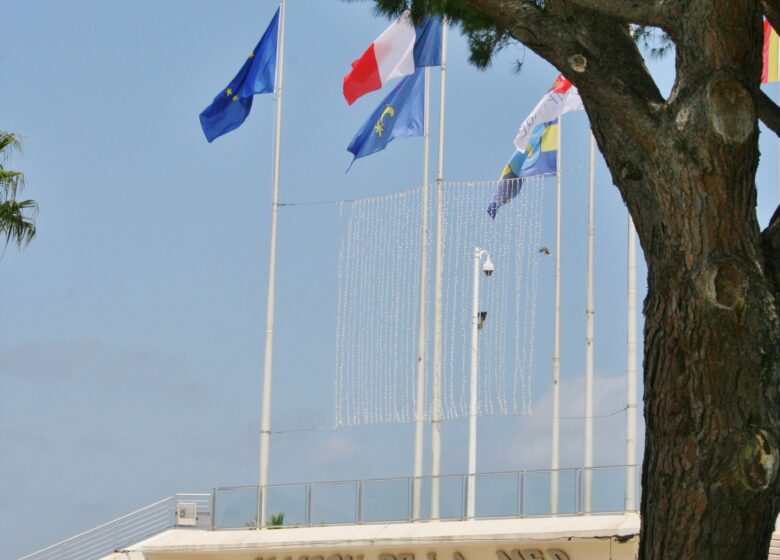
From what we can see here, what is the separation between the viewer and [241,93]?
29.0 metres

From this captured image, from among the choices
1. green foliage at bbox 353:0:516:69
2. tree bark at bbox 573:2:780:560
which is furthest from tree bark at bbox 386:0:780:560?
green foliage at bbox 353:0:516:69

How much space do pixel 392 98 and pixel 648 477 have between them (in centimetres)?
1965

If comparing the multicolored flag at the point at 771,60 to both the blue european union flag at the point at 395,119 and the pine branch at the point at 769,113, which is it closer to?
the blue european union flag at the point at 395,119

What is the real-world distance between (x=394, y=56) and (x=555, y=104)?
10.9 feet

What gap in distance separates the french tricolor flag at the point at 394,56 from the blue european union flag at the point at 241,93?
249 centimetres

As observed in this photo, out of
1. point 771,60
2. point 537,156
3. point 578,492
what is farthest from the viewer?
point 537,156

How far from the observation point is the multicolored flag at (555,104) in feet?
88.6

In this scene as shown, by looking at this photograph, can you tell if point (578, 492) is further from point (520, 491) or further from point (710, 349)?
point (710, 349)

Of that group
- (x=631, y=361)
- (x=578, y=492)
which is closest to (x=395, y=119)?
(x=631, y=361)

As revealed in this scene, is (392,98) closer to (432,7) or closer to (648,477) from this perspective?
(432,7)

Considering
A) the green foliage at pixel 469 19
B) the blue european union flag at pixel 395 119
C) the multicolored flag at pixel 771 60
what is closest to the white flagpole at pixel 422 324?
the blue european union flag at pixel 395 119

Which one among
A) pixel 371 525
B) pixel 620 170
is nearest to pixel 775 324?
pixel 620 170

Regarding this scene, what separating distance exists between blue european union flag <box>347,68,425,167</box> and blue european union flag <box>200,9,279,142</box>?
8.83 feet

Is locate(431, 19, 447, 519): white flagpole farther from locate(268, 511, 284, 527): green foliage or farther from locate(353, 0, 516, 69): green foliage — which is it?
locate(353, 0, 516, 69): green foliage
